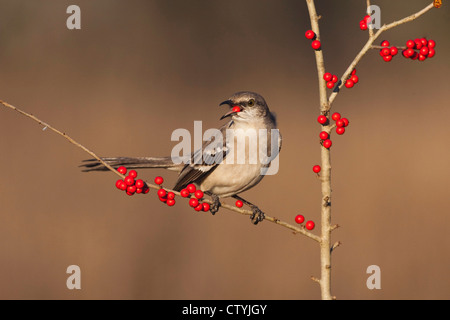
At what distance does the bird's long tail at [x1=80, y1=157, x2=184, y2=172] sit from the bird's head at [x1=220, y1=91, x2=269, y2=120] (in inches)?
34.5

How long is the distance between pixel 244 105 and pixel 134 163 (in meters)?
1.01

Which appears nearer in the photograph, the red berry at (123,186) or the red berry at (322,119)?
the red berry at (322,119)

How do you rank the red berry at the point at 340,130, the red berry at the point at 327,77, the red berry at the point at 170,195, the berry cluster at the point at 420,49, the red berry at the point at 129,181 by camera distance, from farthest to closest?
the red berry at the point at 170,195, the red berry at the point at 129,181, the berry cluster at the point at 420,49, the red berry at the point at 340,130, the red berry at the point at 327,77

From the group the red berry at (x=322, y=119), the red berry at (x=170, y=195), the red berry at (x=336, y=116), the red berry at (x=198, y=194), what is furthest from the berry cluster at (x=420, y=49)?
the red berry at (x=170, y=195)

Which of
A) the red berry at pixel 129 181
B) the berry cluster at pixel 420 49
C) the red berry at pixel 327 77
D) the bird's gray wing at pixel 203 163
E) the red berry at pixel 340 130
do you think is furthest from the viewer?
the bird's gray wing at pixel 203 163

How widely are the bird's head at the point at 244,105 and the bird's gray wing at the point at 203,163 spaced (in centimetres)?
40

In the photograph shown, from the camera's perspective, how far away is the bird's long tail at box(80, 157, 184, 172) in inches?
143

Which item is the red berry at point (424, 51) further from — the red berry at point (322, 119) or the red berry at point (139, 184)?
the red berry at point (139, 184)

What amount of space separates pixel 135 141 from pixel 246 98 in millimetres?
4406

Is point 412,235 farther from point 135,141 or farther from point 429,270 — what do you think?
point 135,141

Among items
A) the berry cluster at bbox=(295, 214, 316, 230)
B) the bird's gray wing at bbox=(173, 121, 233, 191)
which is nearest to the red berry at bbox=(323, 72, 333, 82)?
the berry cluster at bbox=(295, 214, 316, 230)

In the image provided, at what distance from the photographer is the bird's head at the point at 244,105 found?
3726 mm

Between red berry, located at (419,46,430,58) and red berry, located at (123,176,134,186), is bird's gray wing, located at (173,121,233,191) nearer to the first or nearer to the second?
red berry, located at (123,176,134,186)

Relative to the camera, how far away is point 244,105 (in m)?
3.78
